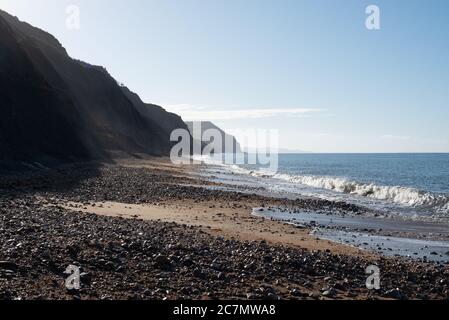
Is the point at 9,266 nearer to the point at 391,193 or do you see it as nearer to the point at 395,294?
the point at 395,294

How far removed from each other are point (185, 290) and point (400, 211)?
2396 cm

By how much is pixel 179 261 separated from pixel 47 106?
43.5 meters

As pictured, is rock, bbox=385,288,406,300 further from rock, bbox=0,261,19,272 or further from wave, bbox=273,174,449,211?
wave, bbox=273,174,449,211

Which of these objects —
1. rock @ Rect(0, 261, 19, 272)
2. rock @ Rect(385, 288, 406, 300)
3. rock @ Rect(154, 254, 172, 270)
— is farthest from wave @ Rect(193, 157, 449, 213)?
rock @ Rect(0, 261, 19, 272)

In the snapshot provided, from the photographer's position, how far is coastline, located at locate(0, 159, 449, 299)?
369 inches

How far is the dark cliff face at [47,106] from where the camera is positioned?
41.5 metres

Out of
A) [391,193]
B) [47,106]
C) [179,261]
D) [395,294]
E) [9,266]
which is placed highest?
[47,106]

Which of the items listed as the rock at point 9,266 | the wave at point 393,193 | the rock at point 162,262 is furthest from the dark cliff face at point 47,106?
the wave at point 393,193

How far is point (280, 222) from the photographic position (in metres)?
21.7

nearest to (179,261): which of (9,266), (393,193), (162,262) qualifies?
(162,262)

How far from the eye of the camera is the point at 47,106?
5053 centimetres

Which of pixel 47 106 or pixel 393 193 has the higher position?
pixel 47 106

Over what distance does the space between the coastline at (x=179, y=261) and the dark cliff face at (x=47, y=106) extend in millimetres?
22461

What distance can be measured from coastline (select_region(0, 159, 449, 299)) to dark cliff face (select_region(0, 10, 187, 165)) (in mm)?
22461
